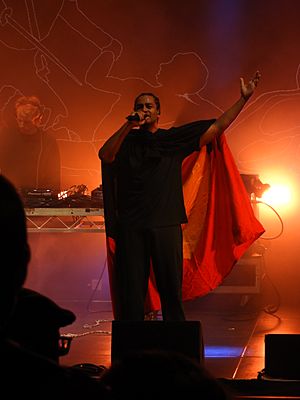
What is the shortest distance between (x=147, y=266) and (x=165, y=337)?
1.10 metres

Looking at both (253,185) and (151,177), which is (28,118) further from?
(151,177)

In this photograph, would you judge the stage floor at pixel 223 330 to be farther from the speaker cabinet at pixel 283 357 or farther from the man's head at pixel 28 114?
the man's head at pixel 28 114

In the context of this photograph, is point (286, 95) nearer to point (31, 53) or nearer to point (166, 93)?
point (166, 93)

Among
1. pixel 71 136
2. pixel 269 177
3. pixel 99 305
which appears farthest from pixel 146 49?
pixel 99 305

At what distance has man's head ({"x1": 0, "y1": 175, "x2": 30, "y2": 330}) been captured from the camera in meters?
1.08

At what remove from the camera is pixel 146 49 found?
8.89 meters

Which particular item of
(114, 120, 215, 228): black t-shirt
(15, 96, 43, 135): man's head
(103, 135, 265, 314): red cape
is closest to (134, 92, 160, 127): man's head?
(114, 120, 215, 228): black t-shirt

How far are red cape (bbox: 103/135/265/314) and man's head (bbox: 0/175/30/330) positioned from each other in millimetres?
4821

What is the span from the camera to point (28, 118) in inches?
343

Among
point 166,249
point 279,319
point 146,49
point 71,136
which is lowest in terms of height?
point 279,319

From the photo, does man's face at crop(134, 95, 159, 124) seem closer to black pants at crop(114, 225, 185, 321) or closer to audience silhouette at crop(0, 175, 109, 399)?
black pants at crop(114, 225, 185, 321)

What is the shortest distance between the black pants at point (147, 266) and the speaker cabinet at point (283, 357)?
131cm

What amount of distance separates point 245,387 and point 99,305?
5427 mm

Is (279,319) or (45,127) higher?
(45,127)
